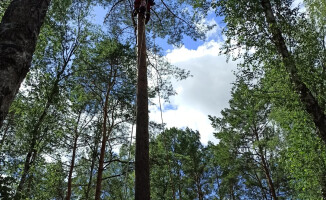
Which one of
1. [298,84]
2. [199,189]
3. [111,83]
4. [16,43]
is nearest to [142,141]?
[16,43]

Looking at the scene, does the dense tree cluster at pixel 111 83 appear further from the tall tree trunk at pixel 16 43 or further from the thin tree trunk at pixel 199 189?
the thin tree trunk at pixel 199 189

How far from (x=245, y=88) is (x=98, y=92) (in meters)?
7.44

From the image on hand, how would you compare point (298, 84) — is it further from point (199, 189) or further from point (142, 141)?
point (199, 189)

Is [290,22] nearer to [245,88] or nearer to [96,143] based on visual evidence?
[245,88]

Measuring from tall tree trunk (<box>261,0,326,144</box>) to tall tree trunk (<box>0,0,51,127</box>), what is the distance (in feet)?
18.8

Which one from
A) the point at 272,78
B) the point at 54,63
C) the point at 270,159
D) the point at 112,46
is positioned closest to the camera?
the point at 272,78

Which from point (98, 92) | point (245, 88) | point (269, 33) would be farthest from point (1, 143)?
point (269, 33)

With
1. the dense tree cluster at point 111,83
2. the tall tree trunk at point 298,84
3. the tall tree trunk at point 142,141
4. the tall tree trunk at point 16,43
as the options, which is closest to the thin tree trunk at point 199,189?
the dense tree cluster at point 111,83

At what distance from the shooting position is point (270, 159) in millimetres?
16797

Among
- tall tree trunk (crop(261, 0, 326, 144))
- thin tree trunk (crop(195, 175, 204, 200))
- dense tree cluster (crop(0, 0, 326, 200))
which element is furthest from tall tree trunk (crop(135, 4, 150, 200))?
thin tree trunk (crop(195, 175, 204, 200))

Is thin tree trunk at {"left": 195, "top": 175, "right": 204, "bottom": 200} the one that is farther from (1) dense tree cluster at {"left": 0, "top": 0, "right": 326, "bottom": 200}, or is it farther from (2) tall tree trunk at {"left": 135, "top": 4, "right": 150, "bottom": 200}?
(2) tall tree trunk at {"left": 135, "top": 4, "right": 150, "bottom": 200}

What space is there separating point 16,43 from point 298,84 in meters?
6.09

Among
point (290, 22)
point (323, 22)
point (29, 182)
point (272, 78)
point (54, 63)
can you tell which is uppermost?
point (323, 22)

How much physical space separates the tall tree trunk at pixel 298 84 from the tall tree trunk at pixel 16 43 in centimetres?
573
